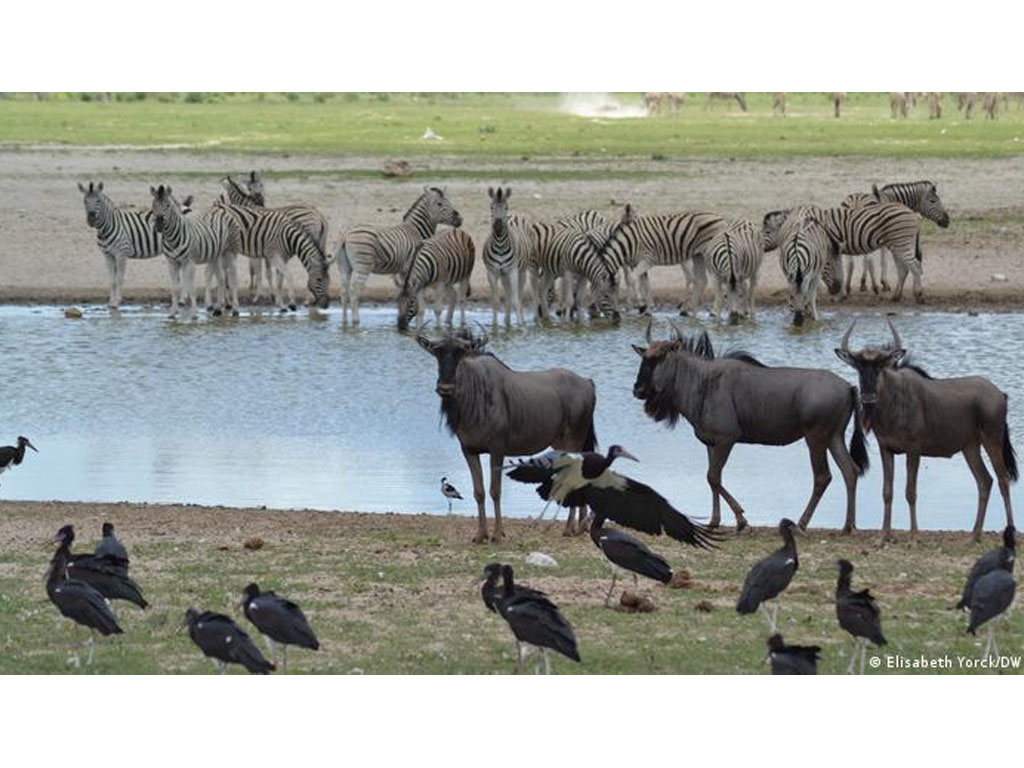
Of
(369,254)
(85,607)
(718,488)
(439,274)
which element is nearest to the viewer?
(85,607)

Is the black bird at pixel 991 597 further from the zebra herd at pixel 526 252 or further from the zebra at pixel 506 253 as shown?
the zebra at pixel 506 253

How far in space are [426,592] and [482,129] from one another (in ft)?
76.3

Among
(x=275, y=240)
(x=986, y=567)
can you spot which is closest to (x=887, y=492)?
(x=986, y=567)

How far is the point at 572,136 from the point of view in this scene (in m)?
31.4

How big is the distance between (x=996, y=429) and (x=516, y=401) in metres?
2.51

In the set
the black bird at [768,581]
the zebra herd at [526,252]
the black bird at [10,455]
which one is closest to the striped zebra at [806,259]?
the zebra herd at [526,252]

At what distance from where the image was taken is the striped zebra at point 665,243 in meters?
20.5

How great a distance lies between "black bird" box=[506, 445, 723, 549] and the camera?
9102 mm

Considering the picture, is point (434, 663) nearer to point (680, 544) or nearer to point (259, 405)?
point (680, 544)

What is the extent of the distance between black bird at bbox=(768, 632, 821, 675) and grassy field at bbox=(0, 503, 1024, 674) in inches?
18.7

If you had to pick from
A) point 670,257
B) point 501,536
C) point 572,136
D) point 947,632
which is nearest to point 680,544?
point 501,536

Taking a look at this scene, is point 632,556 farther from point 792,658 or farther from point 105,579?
point 105,579

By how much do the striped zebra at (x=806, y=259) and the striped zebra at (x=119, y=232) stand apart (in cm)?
656

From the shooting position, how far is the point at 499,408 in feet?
34.3
